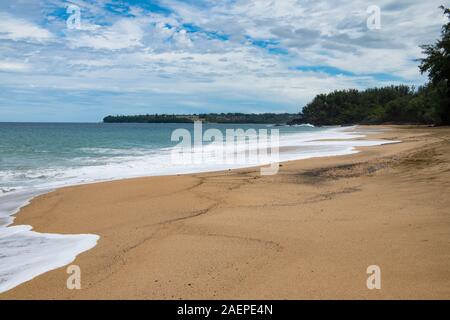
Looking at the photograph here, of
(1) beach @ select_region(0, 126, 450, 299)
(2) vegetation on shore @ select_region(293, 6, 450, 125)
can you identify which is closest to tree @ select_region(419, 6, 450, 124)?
(2) vegetation on shore @ select_region(293, 6, 450, 125)

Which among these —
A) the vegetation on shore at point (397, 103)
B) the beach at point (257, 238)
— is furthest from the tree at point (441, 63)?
the beach at point (257, 238)

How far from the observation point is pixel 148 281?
438 cm

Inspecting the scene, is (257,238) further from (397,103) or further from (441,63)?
(397,103)

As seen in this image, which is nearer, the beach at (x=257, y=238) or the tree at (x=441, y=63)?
the beach at (x=257, y=238)

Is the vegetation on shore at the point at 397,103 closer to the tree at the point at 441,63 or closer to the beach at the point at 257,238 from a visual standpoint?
the tree at the point at 441,63

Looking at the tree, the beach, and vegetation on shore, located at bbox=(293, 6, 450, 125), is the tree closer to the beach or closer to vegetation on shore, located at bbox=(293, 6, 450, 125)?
vegetation on shore, located at bbox=(293, 6, 450, 125)

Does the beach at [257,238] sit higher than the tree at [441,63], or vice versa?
the tree at [441,63]

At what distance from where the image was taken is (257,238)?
227 inches

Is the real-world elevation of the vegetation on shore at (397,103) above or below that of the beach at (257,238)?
above

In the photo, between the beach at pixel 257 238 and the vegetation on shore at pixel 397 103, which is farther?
the vegetation on shore at pixel 397 103

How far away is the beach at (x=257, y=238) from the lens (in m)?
4.16

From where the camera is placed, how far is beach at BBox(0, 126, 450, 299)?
416 centimetres

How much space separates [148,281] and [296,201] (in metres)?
4.74
